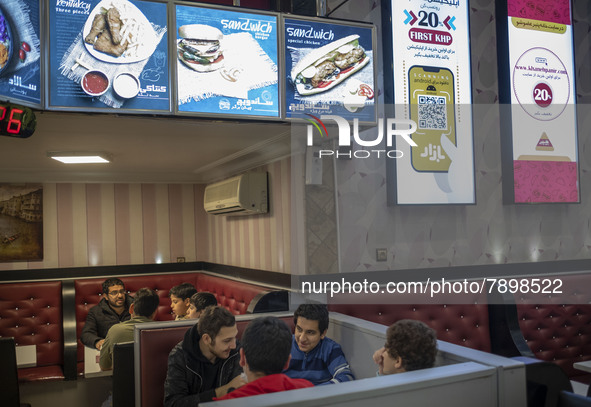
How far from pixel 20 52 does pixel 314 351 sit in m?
2.36

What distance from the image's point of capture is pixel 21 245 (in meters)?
5.73

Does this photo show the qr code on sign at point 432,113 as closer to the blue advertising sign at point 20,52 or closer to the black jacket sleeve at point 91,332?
the blue advertising sign at point 20,52

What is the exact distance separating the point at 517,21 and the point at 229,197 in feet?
10.3

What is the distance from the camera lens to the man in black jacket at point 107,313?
15.8 feet

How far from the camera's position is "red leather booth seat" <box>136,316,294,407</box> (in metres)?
3.09

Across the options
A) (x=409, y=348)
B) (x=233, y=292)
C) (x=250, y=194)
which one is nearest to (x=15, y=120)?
(x=250, y=194)

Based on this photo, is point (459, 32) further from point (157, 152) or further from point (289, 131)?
point (157, 152)

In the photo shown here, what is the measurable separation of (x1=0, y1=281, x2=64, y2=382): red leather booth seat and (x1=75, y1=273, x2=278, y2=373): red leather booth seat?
0.66ft

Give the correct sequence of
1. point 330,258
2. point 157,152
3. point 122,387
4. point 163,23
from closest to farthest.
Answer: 1. point 122,387
2. point 163,23
3. point 330,258
4. point 157,152

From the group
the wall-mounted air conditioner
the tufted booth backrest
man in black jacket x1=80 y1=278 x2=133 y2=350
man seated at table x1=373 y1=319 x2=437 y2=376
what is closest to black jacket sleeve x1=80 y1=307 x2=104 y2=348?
man in black jacket x1=80 y1=278 x2=133 y2=350

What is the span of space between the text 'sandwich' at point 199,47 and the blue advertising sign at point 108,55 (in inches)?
4.5

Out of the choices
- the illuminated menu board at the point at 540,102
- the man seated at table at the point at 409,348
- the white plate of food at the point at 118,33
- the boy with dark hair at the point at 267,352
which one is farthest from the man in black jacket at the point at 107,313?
the illuminated menu board at the point at 540,102

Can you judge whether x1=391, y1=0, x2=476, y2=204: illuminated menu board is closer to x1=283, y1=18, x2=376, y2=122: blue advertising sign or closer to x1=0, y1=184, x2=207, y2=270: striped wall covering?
x1=283, y1=18, x2=376, y2=122: blue advertising sign

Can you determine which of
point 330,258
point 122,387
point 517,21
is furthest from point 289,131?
point 517,21
